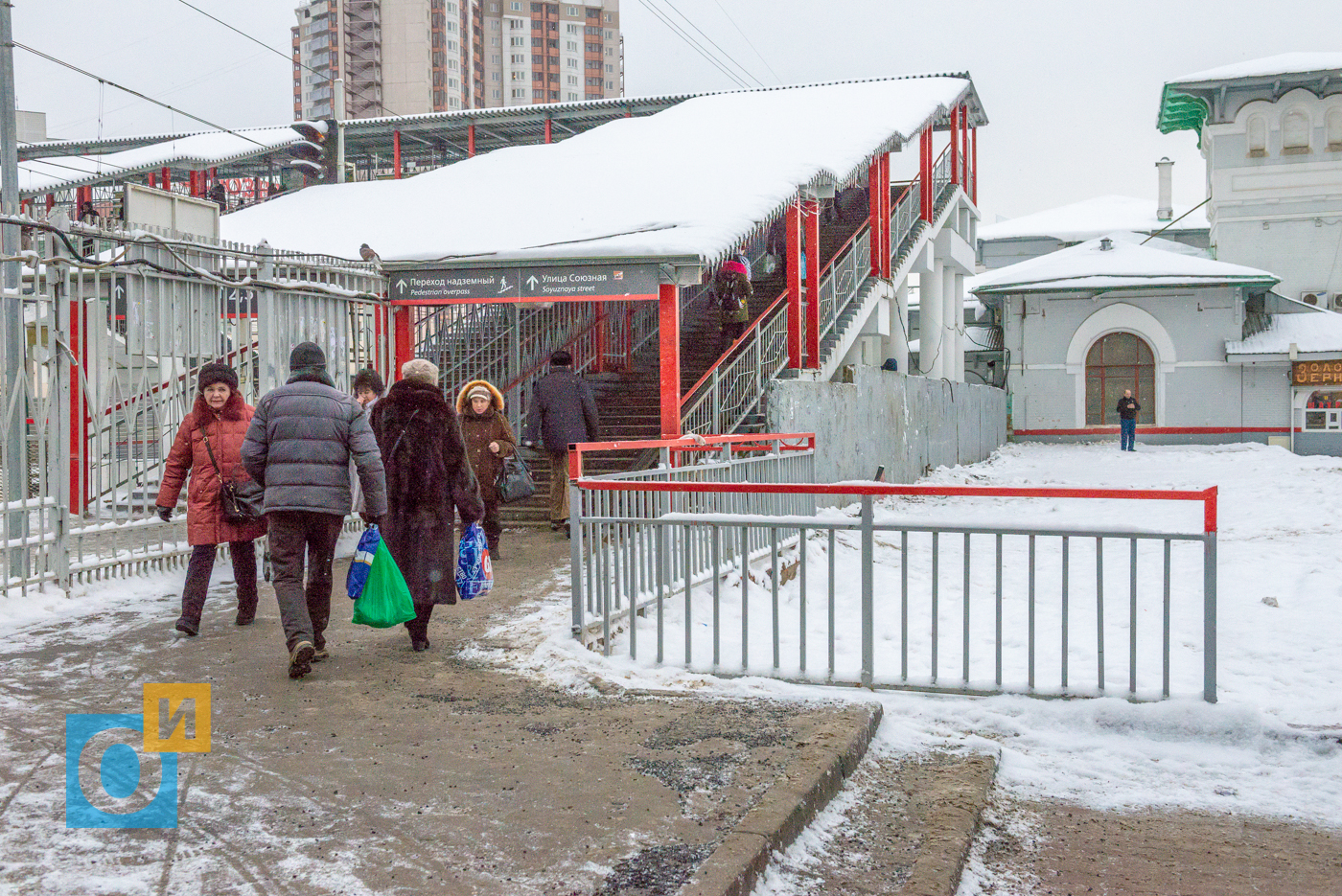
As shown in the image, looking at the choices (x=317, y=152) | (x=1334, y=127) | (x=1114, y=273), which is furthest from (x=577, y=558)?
Answer: (x=1334, y=127)

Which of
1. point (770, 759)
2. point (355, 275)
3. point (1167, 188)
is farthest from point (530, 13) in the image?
point (770, 759)

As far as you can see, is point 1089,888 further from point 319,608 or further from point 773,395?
point 773,395

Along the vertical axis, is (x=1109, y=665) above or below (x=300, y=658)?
below

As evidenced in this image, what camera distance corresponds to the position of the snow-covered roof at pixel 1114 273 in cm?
2958

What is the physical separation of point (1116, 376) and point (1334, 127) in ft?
32.4

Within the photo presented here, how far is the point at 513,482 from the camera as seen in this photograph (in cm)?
916

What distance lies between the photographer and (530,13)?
128250mm

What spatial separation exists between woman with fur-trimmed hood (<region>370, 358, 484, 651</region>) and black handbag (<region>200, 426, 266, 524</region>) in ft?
2.86

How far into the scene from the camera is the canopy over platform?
106ft

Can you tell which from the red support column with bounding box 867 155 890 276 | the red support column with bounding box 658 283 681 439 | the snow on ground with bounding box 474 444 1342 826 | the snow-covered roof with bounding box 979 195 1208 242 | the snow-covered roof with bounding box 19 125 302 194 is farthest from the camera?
the snow-covered roof with bounding box 979 195 1208 242

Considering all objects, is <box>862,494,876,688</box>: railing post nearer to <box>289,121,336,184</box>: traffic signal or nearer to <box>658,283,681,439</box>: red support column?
<box>658,283,681,439</box>: red support column

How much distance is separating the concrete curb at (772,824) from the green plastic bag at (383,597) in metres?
2.49

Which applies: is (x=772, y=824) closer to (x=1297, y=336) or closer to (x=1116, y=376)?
(x=1116, y=376)

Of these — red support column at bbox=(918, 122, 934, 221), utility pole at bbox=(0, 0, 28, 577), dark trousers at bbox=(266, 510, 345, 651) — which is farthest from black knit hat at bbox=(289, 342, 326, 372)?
red support column at bbox=(918, 122, 934, 221)
